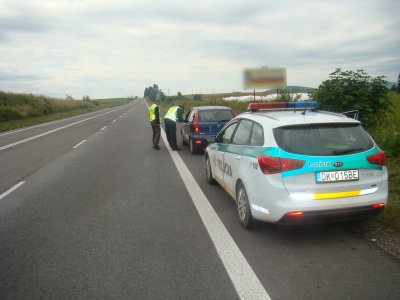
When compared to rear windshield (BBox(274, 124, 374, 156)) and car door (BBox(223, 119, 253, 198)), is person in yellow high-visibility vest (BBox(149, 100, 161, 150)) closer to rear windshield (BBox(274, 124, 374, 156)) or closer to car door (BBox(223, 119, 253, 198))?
car door (BBox(223, 119, 253, 198))

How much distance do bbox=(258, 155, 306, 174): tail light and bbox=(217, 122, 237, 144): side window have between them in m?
1.84

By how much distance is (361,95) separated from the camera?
1117 centimetres

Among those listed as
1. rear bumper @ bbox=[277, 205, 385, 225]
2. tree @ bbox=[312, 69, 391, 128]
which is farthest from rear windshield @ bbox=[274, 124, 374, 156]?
tree @ bbox=[312, 69, 391, 128]

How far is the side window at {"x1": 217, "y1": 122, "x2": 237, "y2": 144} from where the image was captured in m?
6.46

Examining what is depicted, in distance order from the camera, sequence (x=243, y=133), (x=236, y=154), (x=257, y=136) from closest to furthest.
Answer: (x=257, y=136) → (x=236, y=154) → (x=243, y=133)

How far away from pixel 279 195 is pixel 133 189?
390cm

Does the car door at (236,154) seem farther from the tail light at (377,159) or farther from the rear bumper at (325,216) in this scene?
the tail light at (377,159)

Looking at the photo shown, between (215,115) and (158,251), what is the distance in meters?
7.96

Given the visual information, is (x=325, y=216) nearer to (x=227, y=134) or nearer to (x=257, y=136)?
(x=257, y=136)

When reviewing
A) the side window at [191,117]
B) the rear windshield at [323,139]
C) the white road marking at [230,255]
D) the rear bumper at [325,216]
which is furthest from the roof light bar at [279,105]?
the side window at [191,117]

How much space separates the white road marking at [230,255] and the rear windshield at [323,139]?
1352 millimetres

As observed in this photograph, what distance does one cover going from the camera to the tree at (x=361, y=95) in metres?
11.1

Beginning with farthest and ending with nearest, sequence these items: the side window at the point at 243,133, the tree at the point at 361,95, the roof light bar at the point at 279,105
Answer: the tree at the point at 361,95 → the roof light bar at the point at 279,105 → the side window at the point at 243,133

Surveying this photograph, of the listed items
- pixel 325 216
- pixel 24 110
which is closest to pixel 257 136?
pixel 325 216
